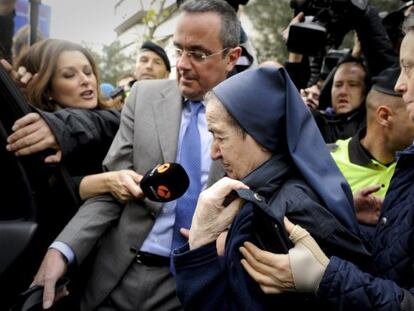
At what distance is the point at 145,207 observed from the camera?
209 centimetres

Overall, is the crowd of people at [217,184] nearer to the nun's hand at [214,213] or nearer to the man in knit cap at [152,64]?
the nun's hand at [214,213]

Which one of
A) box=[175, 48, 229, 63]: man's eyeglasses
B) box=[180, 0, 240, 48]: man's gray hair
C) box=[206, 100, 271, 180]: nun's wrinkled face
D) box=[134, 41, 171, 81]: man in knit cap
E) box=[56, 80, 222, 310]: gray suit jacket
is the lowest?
box=[134, 41, 171, 81]: man in knit cap

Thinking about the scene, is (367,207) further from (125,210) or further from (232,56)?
(125,210)

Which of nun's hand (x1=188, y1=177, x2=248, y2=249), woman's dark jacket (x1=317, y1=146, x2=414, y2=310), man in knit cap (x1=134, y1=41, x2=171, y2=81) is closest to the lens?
woman's dark jacket (x1=317, y1=146, x2=414, y2=310)

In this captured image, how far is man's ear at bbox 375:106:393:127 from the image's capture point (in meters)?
2.54

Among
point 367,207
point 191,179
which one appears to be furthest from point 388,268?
point 191,179

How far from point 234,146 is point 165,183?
0.29 meters

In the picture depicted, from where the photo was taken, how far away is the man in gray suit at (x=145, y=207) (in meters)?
2.04

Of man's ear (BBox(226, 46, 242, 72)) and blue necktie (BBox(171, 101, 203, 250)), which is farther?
man's ear (BBox(226, 46, 242, 72))

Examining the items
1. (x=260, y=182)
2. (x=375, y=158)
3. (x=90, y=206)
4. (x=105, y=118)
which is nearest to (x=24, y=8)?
(x=105, y=118)

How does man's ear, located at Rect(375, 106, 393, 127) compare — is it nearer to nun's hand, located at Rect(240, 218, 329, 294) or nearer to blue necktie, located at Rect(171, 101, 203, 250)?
blue necktie, located at Rect(171, 101, 203, 250)

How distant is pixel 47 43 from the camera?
247cm

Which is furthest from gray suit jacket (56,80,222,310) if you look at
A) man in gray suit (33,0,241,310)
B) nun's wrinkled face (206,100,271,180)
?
nun's wrinkled face (206,100,271,180)

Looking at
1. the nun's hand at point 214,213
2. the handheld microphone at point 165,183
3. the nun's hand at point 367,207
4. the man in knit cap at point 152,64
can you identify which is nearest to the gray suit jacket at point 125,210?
the handheld microphone at point 165,183
